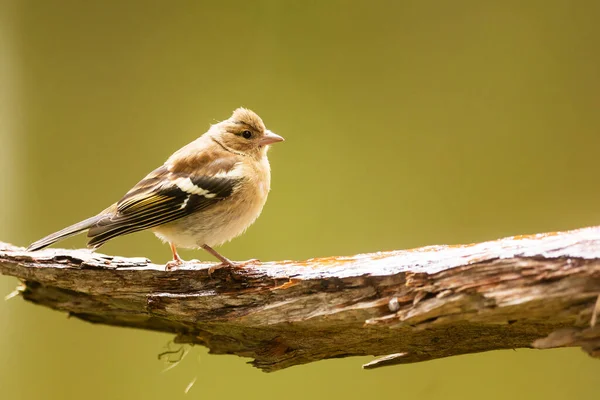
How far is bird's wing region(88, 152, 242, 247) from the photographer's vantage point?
3311mm

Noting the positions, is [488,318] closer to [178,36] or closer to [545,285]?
[545,285]

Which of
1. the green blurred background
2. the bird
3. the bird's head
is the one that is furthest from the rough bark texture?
the green blurred background

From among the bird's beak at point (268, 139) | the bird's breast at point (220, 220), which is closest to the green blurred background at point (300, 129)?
the bird's beak at point (268, 139)

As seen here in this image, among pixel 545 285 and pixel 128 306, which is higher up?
pixel 128 306

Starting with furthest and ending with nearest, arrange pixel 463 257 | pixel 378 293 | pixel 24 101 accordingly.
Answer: pixel 24 101, pixel 378 293, pixel 463 257

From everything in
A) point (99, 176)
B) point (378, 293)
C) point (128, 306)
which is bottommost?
point (378, 293)

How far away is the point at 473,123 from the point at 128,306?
297 cm

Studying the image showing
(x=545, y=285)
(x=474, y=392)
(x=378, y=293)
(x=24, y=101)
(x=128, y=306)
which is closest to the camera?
(x=545, y=285)

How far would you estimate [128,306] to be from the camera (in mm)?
3570

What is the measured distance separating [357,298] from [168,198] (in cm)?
133

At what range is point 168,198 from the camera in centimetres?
337

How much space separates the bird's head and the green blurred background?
3.64ft

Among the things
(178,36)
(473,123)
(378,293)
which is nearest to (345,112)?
(473,123)

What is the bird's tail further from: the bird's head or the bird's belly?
the bird's head
